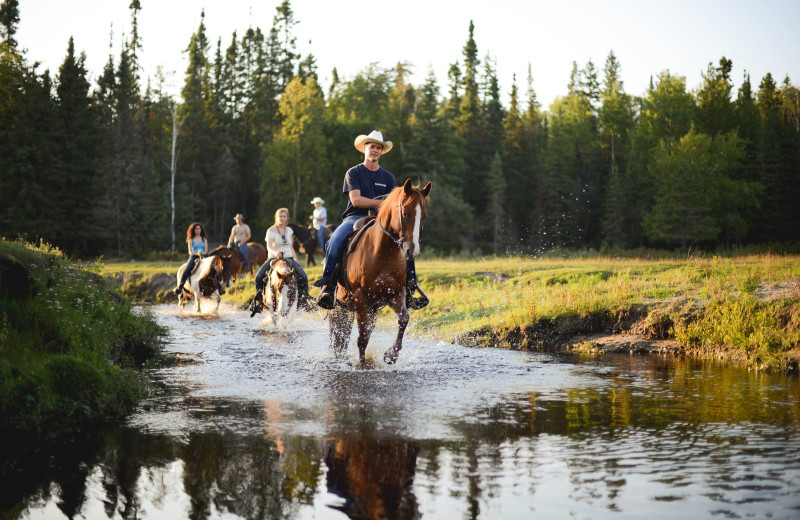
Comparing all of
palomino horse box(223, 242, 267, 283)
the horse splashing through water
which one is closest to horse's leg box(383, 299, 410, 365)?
the horse splashing through water

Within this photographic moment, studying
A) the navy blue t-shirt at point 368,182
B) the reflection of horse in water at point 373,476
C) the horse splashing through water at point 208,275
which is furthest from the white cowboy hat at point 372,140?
the horse splashing through water at point 208,275

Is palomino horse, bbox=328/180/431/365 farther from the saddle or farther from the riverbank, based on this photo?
the riverbank

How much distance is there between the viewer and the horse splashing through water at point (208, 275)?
2141 cm

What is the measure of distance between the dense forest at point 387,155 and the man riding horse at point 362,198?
43.5m

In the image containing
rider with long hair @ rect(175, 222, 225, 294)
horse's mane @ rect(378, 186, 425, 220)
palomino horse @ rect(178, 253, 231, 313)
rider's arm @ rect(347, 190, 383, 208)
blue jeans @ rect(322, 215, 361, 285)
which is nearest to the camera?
horse's mane @ rect(378, 186, 425, 220)

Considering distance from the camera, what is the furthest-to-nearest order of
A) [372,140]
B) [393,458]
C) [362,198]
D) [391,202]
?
[372,140]
[362,198]
[391,202]
[393,458]

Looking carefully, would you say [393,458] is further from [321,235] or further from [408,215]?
[321,235]

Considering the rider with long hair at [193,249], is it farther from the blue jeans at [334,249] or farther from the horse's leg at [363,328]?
the horse's leg at [363,328]

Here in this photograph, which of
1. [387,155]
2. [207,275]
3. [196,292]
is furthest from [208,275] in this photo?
[387,155]

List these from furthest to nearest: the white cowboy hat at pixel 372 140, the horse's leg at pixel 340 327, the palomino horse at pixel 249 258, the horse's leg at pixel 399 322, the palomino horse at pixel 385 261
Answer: the palomino horse at pixel 249 258 < the horse's leg at pixel 340 327 < the white cowboy hat at pixel 372 140 < the horse's leg at pixel 399 322 < the palomino horse at pixel 385 261

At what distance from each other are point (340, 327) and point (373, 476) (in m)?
6.83

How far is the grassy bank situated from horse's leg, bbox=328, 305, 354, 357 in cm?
302

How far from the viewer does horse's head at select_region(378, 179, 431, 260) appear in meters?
9.20

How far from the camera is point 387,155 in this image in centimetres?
7700
